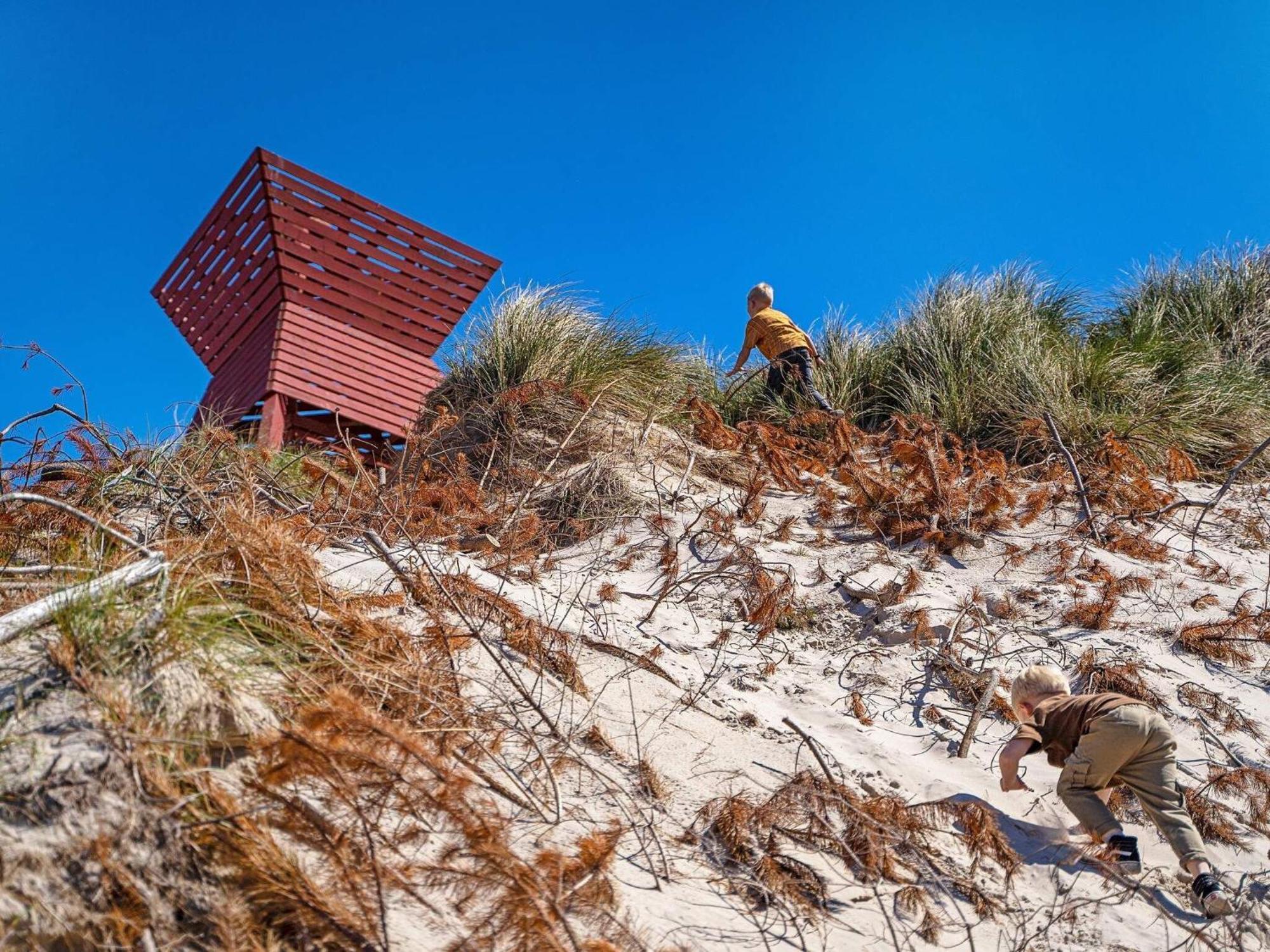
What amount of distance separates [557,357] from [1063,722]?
5.86m

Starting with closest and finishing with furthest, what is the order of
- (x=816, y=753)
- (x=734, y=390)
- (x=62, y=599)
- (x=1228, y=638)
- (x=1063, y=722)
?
(x=62, y=599), (x=816, y=753), (x=1063, y=722), (x=1228, y=638), (x=734, y=390)

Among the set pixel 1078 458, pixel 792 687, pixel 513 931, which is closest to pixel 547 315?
pixel 1078 458

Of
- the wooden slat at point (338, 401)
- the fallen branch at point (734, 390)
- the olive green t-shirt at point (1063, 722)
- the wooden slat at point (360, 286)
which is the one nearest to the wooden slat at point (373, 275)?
the wooden slat at point (360, 286)

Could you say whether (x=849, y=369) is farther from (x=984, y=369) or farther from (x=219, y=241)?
(x=219, y=241)

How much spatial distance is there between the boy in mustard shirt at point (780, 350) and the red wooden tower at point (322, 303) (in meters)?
2.65

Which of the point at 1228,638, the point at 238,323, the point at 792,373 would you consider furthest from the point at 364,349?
the point at 1228,638

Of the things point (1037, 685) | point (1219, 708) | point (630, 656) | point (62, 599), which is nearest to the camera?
point (62, 599)

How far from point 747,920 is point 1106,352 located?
7911mm

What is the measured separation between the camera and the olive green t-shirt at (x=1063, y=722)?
3.66 m

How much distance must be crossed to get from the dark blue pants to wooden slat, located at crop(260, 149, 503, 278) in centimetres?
295

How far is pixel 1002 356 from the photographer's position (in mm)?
8875

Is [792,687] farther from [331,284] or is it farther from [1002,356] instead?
[331,284]

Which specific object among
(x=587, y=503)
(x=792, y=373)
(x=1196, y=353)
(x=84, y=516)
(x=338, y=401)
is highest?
(x=1196, y=353)

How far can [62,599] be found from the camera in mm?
2520
